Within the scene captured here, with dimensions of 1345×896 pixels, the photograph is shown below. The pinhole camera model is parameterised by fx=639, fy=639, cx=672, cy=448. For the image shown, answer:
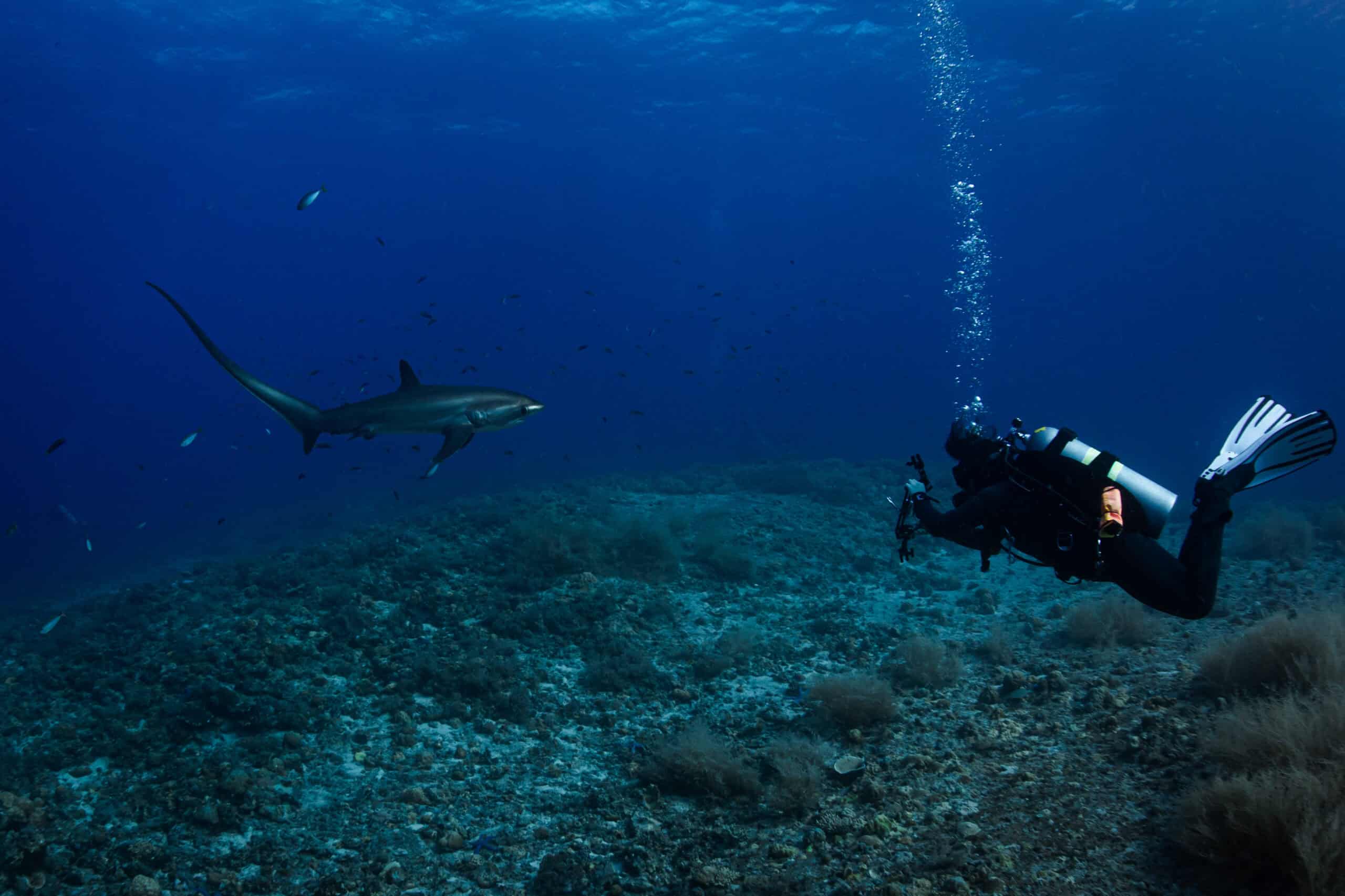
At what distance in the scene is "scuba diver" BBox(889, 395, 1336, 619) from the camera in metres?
4.59

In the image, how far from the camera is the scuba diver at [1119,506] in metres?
4.59

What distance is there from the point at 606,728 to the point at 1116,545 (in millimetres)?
5209

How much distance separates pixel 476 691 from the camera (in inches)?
294

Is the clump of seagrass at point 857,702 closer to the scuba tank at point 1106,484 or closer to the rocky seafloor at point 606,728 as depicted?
the rocky seafloor at point 606,728

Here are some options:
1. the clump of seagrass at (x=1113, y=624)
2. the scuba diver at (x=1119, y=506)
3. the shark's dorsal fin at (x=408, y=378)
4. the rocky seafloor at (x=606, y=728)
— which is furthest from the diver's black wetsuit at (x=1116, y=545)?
the shark's dorsal fin at (x=408, y=378)

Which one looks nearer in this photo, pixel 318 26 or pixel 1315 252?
pixel 318 26

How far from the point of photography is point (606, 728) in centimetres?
705

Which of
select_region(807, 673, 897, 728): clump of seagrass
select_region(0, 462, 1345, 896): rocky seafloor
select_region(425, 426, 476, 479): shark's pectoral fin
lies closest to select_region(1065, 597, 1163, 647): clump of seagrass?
select_region(0, 462, 1345, 896): rocky seafloor

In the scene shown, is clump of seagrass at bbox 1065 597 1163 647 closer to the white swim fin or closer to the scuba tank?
the white swim fin

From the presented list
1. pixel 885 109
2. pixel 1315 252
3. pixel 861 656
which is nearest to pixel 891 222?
pixel 885 109

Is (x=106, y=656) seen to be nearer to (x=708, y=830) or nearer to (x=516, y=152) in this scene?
(x=708, y=830)

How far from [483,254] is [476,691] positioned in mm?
113762

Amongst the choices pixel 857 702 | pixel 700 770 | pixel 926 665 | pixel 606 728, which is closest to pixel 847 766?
pixel 857 702

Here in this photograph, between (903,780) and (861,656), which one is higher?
(903,780)
